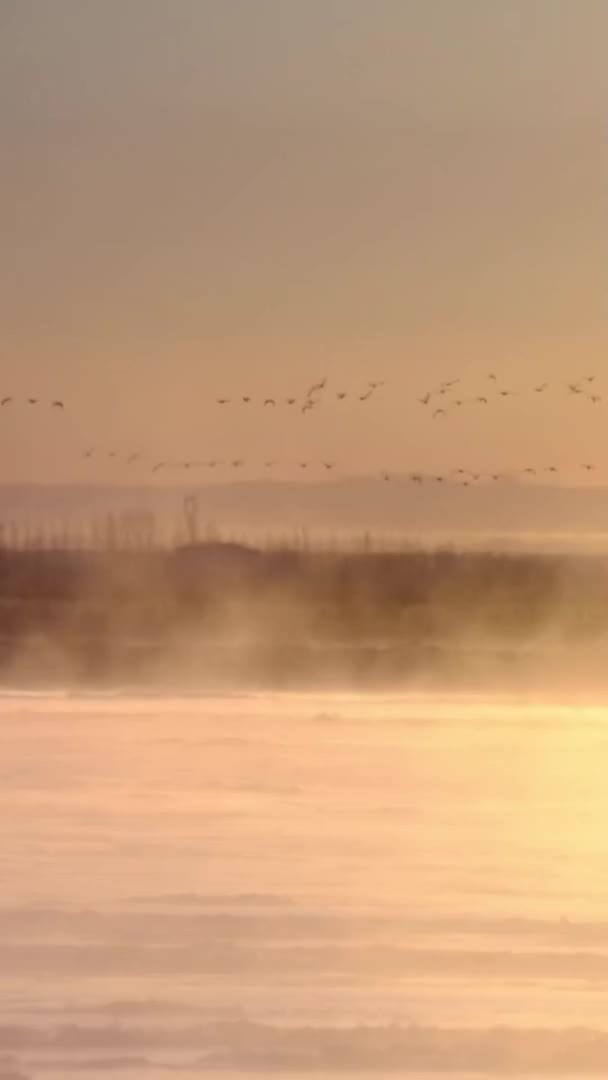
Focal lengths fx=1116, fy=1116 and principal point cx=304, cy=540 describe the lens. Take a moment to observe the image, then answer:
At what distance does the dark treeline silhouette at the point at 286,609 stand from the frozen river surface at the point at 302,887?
51 mm

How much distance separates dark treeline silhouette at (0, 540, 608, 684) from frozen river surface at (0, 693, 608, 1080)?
5 centimetres

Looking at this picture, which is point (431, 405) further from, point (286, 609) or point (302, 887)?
point (302, 887)

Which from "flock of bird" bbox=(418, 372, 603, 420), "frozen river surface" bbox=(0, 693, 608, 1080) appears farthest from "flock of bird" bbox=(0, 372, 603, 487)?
"frozen river surface" bbox=(0, 693, 608, 1080)

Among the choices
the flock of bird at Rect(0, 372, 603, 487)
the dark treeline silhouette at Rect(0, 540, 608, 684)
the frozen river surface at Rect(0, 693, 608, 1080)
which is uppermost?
the flock of bird at Rect(0, 372, 603, 487)

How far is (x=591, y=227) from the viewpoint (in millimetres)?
1388

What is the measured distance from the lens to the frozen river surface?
3.64 ft

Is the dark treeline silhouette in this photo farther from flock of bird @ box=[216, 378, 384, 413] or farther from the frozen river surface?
flock of bird @ box=[216, 378, 384, 413]

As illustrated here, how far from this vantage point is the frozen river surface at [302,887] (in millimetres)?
A: 1110

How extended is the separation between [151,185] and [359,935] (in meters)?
0.93

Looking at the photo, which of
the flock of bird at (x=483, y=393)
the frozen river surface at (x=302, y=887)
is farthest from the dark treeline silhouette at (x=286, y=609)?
the flock of bird at (x=483, y=393)

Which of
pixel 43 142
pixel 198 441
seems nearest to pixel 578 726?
pixel 198 441

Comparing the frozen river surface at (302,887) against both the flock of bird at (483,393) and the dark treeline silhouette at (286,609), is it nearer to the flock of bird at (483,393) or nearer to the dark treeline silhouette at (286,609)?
the dark treeline silhouette at (286,609)

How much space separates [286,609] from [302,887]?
33cm

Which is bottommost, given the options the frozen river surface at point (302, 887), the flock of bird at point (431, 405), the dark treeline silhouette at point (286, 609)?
the frozen river surface at point (302, 887)
